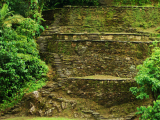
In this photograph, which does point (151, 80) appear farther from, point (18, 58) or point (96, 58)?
point (18, 58)

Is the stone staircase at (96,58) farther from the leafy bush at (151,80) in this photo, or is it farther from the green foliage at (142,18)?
the leafy bush at (151,80)

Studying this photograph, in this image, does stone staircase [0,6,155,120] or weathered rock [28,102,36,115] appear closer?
weathered rock [28,102,36,115]

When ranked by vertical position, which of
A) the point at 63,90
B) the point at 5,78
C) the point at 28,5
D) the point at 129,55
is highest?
the point at 28,5

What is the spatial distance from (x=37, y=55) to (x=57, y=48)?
4.67 ft

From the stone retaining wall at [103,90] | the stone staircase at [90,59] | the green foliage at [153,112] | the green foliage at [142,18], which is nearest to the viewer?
the green foliage at [153,112]

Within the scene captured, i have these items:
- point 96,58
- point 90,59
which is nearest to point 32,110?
point 90,59

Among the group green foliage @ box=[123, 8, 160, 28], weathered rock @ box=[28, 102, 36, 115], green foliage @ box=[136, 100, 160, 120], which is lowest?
weathered rock @ box=[28, 102, 36, 115]

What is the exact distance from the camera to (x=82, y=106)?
10.9 m

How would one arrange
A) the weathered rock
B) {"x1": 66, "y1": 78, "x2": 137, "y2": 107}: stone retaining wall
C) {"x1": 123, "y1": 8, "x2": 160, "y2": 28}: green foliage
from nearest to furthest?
1. the weathered rock
2. {"x1": 66, "y1": 78, "x2": 137, "y2": 107}: stone retaining wall
3. {"x1": 123, "y1": 8, "x2": 160, "y2": 28}: green foliage

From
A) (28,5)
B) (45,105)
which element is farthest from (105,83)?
(28,5)

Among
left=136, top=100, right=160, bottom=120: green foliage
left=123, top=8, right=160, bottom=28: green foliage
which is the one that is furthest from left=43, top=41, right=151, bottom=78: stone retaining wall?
left=136, top=100, right=160, bottom=120: green foliage

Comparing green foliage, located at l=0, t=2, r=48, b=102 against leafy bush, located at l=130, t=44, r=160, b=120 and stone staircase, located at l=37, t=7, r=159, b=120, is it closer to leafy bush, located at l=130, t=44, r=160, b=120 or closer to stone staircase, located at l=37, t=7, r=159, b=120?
stone staircase, located at l=37, t=7, r=159, b=120

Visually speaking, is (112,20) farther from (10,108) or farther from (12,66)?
(10,108)

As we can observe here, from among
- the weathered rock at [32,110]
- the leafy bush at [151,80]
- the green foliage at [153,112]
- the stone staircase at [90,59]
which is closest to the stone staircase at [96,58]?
the stone staircase at [90,59]
